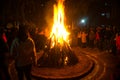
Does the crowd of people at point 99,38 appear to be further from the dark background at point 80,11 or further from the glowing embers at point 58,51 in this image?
the dark background at point 80,11

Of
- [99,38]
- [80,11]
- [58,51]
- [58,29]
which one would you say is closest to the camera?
[58,51]

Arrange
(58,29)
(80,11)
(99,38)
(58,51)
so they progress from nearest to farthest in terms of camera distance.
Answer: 1. (58,51)
2. (58,29)
3. (99,38)
4. (80,11)

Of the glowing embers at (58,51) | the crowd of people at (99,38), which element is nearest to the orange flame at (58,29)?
the glowing embers at (58,51)

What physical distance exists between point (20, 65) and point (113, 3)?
28071 mm

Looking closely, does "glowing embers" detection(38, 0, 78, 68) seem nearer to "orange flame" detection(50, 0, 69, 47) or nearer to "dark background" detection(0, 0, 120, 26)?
"orange flame" detection(50, 0, 69, 47)

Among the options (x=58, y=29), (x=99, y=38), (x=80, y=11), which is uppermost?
(x=80, y=11)

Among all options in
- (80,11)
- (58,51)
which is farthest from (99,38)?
(80,11)

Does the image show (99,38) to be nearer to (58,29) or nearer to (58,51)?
(58,29)

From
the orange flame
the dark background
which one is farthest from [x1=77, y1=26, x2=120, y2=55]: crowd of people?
the dark background

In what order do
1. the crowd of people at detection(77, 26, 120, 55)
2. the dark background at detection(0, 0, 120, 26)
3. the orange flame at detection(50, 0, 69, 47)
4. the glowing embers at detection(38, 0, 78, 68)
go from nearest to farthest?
the glowing embers at detection(38, 0, 78, 68) → the orange flame at detection(50, 0, 69, 47) → the crowd of people at detection(77, 26, 120, 55) → the dark background at detection(0, 0, 120, 26)

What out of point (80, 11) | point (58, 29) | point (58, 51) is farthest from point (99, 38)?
point (80, 11)

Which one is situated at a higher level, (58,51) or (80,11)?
(80,11)

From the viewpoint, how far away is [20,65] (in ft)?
21.8

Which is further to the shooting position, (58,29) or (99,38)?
(99,38)
